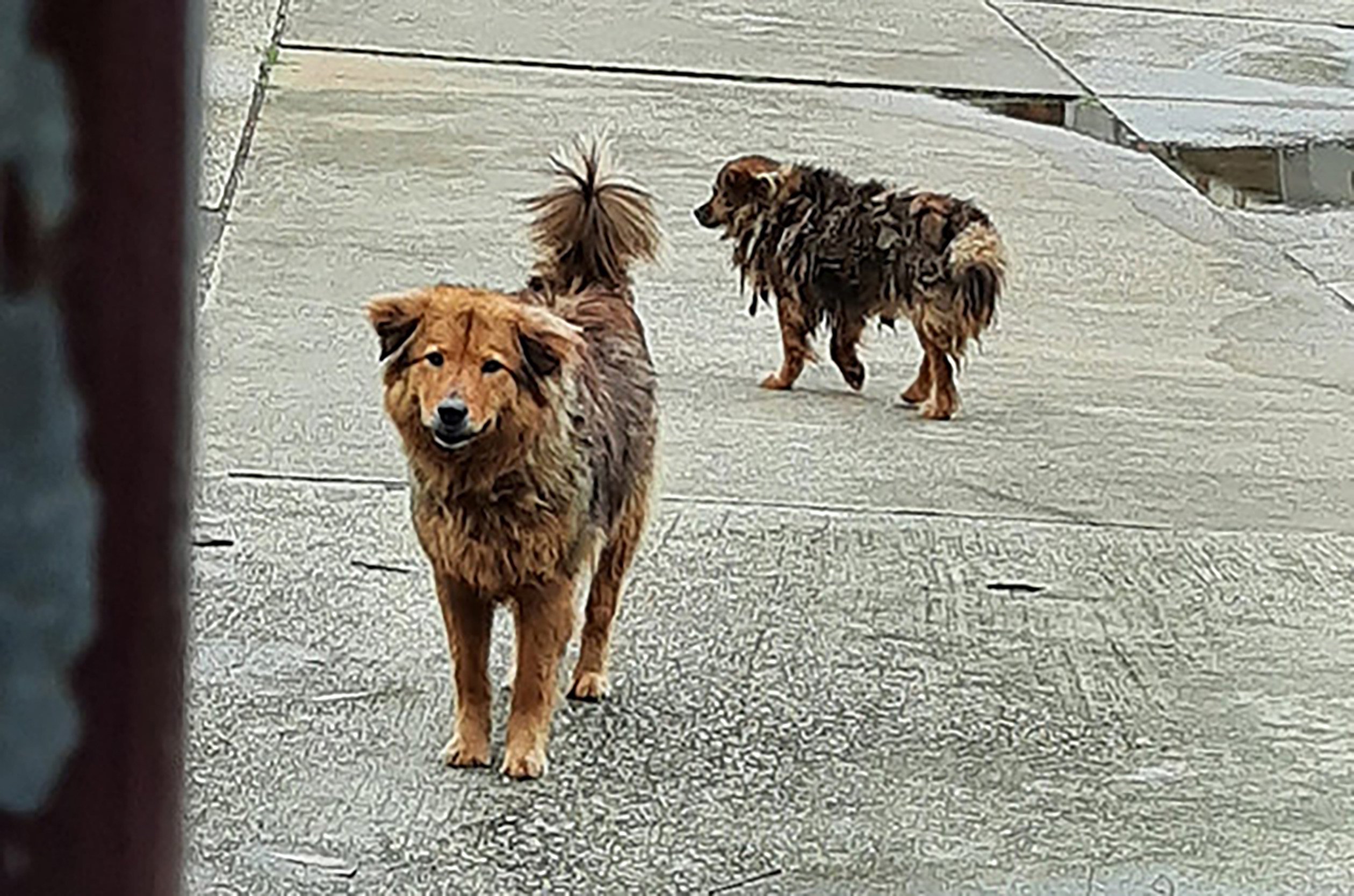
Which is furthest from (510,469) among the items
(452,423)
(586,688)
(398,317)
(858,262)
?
(858,262)

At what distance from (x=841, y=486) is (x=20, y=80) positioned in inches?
217

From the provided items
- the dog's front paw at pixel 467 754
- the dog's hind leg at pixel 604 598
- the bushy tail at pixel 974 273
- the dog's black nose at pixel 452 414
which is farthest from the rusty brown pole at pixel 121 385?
the bushy tail at pixel 974 273

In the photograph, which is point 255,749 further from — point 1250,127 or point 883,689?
point 1250,127

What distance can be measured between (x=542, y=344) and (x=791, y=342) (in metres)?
3.22

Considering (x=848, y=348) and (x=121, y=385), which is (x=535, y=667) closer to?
(x=848, y=348)

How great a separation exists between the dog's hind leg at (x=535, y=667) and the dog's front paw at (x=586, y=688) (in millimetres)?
349

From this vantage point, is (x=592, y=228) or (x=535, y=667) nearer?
(x=535, y=667)

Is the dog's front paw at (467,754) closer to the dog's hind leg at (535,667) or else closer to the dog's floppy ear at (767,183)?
the dog's hind leg at (535,667)

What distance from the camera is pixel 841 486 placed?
6324mm

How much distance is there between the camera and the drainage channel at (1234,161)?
34.0 ft

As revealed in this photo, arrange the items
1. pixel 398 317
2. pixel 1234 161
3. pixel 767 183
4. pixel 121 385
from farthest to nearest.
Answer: pixel 1234 161 < pixel 767 183 < pixel 398 317 < pixel 121 385

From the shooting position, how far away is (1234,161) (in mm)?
11039

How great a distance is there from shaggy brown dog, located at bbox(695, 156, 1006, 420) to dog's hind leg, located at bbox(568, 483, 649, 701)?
2.44m

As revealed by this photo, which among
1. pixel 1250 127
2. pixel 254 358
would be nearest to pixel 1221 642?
pixel 254 358
